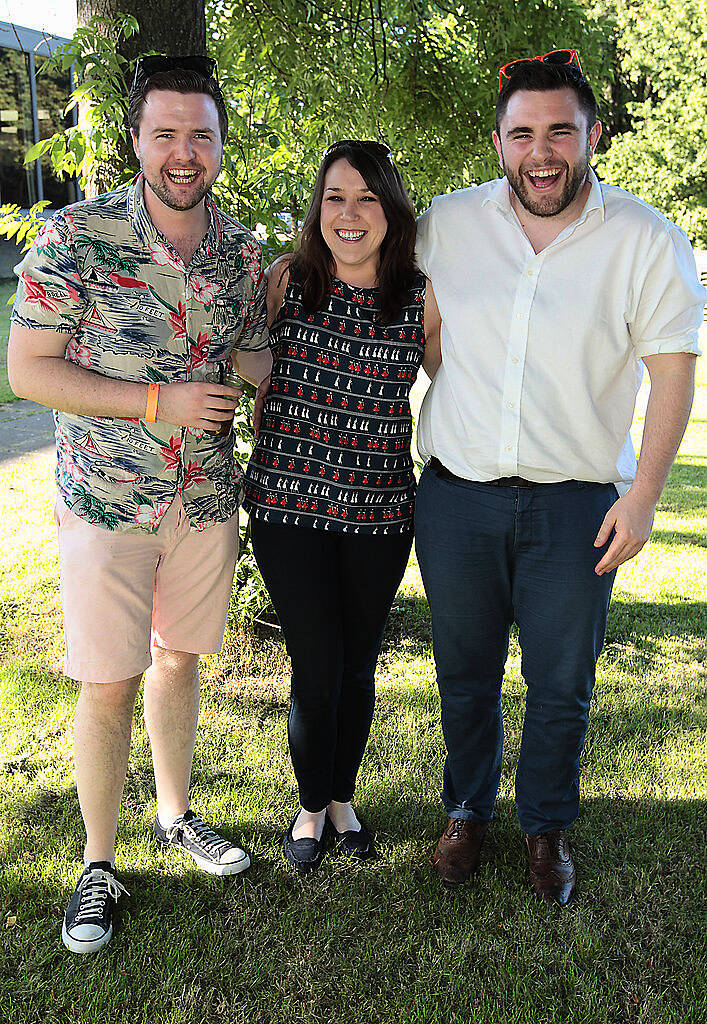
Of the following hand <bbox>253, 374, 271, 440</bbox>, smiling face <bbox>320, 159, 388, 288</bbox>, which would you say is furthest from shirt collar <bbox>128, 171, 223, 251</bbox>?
hand <bbox>253, 374, 271, 440</bbox>

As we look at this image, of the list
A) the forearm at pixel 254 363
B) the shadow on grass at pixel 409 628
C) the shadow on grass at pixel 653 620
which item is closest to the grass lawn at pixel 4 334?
the shadow on grass at pixel 409 628

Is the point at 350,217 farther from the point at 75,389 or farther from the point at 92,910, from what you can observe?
the point at 92,910

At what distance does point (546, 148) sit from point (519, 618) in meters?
1.19

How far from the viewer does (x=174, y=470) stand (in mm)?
2365

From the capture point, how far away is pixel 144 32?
331cm

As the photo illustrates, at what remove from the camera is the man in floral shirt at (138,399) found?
7.25 feet

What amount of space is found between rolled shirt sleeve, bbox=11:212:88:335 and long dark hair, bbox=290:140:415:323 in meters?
0.59

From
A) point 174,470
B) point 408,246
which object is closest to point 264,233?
point 408,246

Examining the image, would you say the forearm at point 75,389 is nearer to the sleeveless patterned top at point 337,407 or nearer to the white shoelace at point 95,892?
the sleeveless patterned top at point 337,407

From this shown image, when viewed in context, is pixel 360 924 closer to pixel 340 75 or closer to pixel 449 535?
pixel 449 535

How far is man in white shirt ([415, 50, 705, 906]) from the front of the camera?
7.48ft

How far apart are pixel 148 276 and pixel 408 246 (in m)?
0.67

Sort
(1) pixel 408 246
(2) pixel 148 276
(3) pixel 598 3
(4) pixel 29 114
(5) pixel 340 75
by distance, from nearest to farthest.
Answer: (2) pixel 148 276 < (1) pixel 408 246 < (5) pixel 340 75 < (4) pixel 29 114 < (3) pixel 598 3

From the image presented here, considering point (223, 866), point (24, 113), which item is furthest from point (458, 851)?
point (24, 113)
